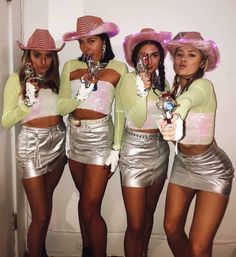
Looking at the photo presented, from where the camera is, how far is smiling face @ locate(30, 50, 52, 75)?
2359mm

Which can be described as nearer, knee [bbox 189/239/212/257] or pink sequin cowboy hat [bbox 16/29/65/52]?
knee [bbox 189/239/212/257]

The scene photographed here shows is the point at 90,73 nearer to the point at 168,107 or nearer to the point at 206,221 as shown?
Answer: the point at 168,107

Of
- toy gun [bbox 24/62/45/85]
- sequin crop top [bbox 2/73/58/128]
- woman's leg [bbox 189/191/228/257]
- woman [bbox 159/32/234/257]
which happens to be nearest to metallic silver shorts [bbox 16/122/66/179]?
sequin crop top [bbox 2/73/58/128]

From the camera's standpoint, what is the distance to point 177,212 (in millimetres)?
2266

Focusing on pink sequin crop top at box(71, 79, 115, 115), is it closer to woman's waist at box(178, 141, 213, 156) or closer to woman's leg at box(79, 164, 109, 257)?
woman's leg at box(79, 164, 109, 257)

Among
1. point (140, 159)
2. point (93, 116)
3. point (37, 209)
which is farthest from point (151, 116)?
point (37, 209)

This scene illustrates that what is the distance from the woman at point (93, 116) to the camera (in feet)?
7.82

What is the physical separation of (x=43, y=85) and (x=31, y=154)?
1.56 feet

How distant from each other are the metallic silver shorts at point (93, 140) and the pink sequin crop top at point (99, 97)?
0.09 metres

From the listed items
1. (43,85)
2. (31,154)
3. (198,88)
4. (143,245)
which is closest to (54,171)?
(31,154)

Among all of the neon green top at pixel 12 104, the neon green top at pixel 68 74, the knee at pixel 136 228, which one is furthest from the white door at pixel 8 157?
the knee at pixel 136 228

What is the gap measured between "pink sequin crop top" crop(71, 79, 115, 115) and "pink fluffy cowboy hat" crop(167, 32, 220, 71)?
19.2 inches

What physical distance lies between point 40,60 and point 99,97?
0.46m

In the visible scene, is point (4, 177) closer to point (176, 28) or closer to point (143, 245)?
point (143, 245)
